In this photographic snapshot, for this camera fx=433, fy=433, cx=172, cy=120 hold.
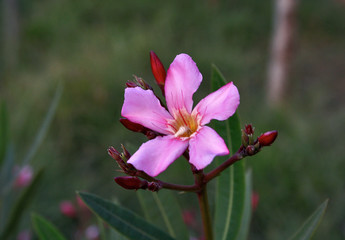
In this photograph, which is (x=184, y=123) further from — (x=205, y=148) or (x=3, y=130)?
(x=3, y=130)

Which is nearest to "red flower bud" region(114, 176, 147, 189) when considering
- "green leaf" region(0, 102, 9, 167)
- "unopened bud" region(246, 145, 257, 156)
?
"unopened bud" region(246, 145, 257, 156)

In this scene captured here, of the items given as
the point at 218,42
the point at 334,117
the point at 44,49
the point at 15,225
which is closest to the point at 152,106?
the point at 15,225

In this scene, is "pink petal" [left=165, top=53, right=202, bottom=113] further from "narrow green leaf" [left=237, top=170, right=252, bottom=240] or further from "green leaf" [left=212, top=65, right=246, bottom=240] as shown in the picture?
"narrow green leaf" [left=237, top=170, right=252, bottom=240]

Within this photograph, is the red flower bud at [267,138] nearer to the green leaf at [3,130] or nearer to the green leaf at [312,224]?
the green leaf at [312,224]

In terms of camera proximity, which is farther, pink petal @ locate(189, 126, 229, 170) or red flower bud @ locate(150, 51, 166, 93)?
red flower bud @ locate(150, 51, 166, 93)

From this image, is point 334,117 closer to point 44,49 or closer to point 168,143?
point 168,143

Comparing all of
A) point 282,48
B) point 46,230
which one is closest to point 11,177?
point 46,230
